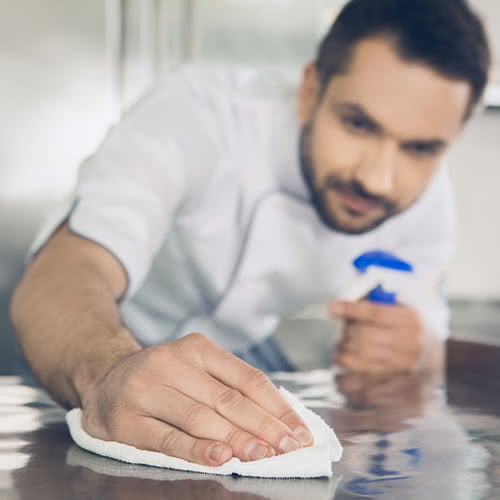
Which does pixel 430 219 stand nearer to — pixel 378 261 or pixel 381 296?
pixel 381 296

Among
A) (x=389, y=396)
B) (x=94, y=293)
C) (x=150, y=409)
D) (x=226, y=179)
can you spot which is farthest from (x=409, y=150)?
(x=150, y=409)

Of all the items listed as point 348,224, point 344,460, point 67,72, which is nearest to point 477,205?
point 348,224

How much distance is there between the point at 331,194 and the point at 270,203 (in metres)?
0.11

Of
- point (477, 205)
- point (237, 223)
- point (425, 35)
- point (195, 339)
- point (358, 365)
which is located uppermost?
point (425, 35)

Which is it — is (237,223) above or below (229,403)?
below

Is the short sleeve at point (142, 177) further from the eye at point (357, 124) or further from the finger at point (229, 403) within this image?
the finger at point (229, 403)

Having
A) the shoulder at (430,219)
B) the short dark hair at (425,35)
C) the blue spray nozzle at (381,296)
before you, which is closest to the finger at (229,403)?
the blue spray nozzle at (381,296)

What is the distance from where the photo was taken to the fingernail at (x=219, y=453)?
1.88 ft

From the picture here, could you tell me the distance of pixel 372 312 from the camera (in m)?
1.33

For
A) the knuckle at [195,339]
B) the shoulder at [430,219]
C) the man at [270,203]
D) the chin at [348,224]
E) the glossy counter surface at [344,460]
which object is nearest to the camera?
the glossy counter surface at [344,460]

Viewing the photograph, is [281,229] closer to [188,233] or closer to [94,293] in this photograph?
[188,233]

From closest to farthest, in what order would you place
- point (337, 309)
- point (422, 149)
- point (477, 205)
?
point (337, 309) < point (422, 149) < point (477, 205)

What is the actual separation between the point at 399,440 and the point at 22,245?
1409mm

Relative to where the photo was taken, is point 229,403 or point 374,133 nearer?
point 229,403
